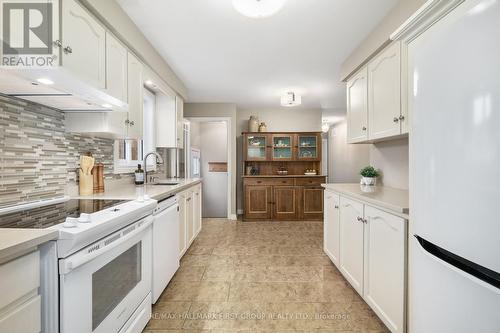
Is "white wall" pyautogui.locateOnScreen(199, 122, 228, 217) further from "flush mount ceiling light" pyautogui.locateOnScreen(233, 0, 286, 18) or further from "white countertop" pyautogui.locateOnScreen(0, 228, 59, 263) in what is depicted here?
"white countertop" pyautogui.locateOnScreen(0, 228, 59, 263)

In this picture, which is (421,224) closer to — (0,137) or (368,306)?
(368,306)

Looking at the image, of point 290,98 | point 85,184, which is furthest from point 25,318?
point 290,98

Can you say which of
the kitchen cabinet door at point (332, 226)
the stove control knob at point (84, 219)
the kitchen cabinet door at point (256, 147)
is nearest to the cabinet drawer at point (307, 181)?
the kitchen cabinet door at point (256, 147)

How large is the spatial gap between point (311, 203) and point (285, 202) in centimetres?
52

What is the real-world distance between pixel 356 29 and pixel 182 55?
1832 mm

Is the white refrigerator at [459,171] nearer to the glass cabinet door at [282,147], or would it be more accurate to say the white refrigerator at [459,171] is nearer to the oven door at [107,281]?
the oven door at [107,281]

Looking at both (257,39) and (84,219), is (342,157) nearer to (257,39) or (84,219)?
(257,39)

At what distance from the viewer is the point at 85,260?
0.95 meters

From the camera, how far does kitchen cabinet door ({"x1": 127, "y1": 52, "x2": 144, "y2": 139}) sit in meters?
2.11

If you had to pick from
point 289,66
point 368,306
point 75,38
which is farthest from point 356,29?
point 368,306

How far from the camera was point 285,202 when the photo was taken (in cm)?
472

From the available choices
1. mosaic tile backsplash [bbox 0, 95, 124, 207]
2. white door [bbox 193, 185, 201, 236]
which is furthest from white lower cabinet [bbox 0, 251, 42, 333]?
white door [bbox 193, 185, 201, 236]

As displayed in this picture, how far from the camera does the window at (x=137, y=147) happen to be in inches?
98.3

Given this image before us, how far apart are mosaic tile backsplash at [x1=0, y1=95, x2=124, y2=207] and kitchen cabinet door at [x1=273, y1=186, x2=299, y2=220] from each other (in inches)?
138
